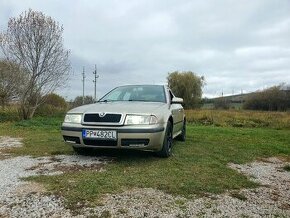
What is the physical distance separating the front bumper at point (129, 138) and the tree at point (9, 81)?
14214 millimetres

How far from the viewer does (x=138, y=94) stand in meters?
6.56

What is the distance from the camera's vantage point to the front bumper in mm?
4918

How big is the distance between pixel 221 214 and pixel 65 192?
1.65 m

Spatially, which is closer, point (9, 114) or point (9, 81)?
point (9, 114)

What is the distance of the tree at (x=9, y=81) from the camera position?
59.0ft

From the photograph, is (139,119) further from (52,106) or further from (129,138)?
(52,106)

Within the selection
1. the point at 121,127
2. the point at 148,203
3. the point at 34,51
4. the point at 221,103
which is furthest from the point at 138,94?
the point at 221,103

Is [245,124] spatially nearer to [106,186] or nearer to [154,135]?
[154,135]

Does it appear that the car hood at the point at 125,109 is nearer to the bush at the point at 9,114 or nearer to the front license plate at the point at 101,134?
the front license plate at the point at 101,134

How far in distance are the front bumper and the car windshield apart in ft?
4.24

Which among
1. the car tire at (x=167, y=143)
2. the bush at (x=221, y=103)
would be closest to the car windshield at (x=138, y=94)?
the car tire at (x=167, y=143)

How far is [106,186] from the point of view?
371cm

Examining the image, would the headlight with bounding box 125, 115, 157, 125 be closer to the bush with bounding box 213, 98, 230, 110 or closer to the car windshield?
the car windshield

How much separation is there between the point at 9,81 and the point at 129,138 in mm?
15752
